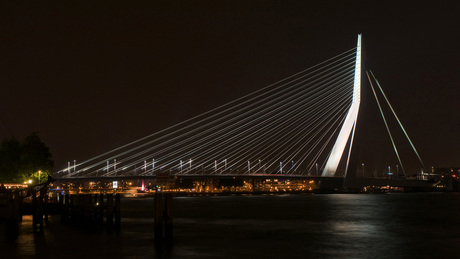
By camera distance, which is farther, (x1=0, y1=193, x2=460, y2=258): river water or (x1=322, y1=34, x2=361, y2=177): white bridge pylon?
(x1=322, y1=34, x2=361, y2=177): white bridge pylon

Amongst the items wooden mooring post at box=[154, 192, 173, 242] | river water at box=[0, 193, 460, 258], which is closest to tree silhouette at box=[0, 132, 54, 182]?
river water at box=[0, 193, 460, 258]

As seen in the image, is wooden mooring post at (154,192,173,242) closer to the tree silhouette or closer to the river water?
the river water

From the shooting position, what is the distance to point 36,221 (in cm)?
2083

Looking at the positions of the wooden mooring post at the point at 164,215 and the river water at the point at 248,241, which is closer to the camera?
the river water at the point at 248,241

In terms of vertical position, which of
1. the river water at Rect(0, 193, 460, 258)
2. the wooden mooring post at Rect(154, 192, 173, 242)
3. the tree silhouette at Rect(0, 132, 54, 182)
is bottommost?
the river water at Rect(0, 193, 460, 258)

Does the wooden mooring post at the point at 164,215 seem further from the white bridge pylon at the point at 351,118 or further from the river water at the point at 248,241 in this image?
the white bridge pylon at the point at 351,118

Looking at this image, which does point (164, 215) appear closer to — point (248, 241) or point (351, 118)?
point (248, 241)

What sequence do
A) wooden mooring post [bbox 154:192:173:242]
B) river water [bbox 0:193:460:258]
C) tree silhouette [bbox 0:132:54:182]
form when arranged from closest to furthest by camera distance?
river water [bbox 0:193:460:258], wooden mooring post [bbox 154:192:173:242], tree silhouette [bbox 0:132:54:182]

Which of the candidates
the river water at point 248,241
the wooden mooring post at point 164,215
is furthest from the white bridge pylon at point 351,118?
the wooden mooring post at point 164,215

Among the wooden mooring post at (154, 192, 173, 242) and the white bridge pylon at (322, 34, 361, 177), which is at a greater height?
the white bridge pylon at (322, 34, 361, 177)

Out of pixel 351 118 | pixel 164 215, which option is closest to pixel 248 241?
pixel 164 215

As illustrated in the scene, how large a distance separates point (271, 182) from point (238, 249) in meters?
129

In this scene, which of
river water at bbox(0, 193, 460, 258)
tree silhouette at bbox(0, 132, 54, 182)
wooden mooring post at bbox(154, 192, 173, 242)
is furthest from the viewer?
tree silhouette at bbox(0, 132, 54, 182)

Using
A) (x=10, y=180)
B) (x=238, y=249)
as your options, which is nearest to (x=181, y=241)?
(x=238, y=249)
